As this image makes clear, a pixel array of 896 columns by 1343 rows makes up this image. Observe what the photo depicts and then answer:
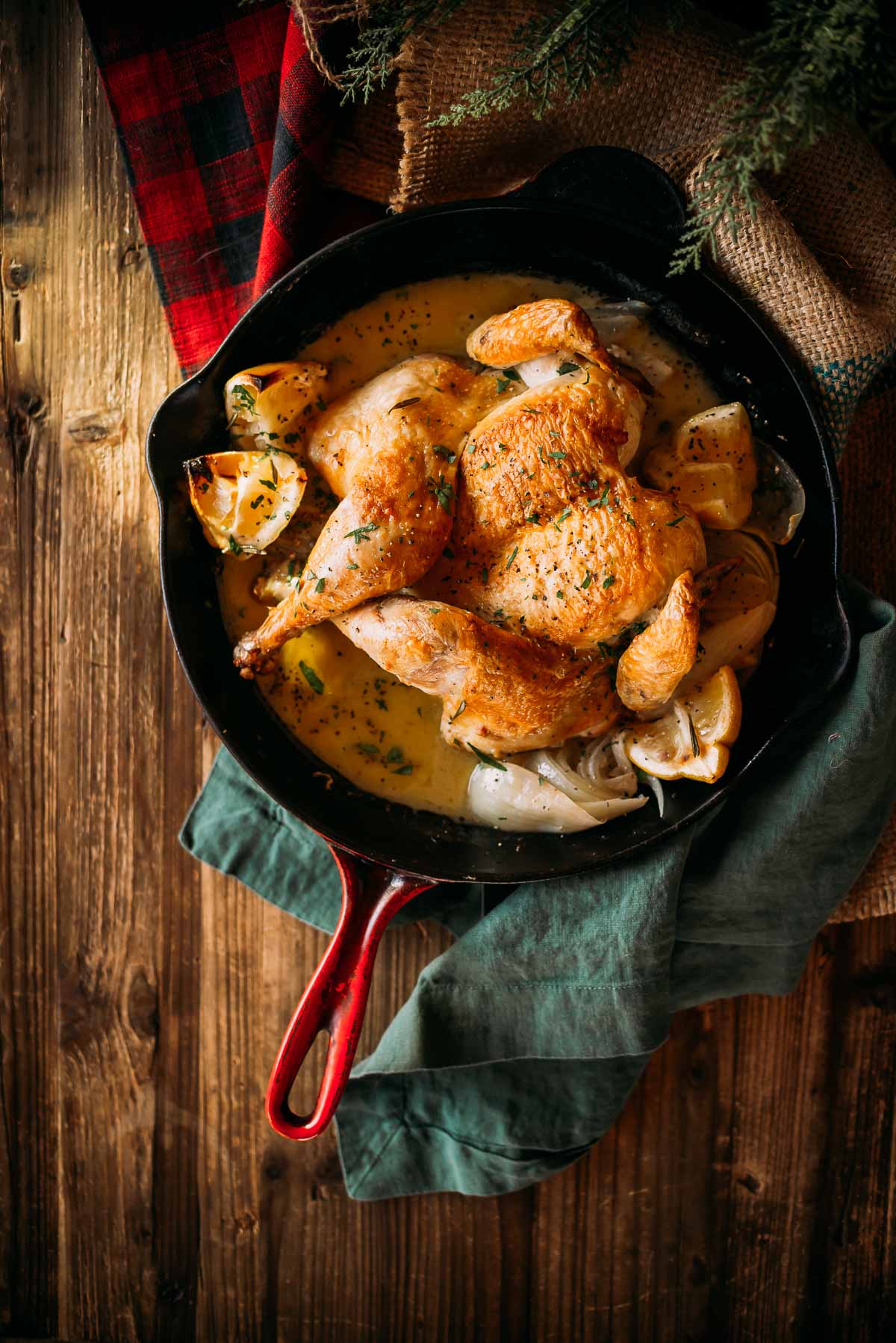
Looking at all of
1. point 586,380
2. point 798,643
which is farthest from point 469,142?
point 798,643

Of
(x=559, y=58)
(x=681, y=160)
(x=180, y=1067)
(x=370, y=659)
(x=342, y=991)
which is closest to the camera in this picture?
(x=559, y=58)

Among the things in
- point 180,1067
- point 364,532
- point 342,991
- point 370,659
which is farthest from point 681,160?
point 180,1067

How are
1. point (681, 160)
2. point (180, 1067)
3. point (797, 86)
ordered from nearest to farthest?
point (797, 86)
point (681, 160)
point (180, 1067)

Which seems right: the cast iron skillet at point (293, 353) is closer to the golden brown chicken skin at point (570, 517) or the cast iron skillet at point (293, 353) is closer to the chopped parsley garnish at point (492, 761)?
the chopped parsley garnish at point (492, 761)

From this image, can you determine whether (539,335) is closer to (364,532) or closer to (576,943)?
(364,532)

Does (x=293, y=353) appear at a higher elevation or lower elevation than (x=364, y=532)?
higher

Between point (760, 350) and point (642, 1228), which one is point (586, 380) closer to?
point (760, 350)

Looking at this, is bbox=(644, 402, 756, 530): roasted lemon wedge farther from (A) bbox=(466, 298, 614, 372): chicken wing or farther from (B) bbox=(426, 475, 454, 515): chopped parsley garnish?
(B) bbox=(426, 475, 454, 515): chopped parsley garnish
